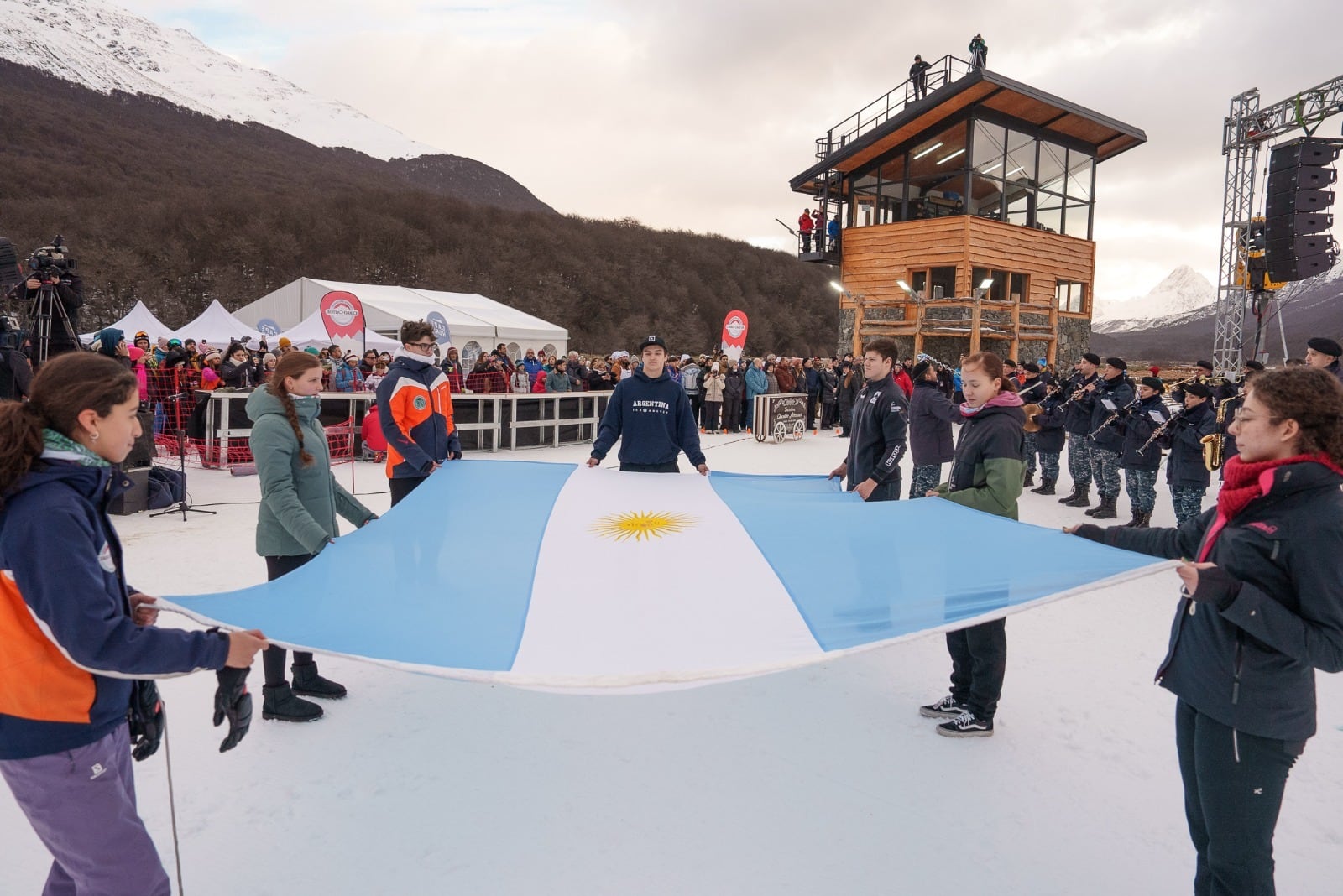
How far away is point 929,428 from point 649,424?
3.24 meters

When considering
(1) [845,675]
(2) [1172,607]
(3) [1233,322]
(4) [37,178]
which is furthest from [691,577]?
(4) [37,178]

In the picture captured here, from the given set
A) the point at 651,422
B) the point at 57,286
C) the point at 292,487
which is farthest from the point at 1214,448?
the point at 57,286

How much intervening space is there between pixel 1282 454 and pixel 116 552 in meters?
2.91

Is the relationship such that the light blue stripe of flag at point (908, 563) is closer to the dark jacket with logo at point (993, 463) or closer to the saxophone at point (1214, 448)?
the dark jacket with logo at point (993, 463)

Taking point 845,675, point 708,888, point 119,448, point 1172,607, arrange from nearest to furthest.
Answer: point 119,448, point 708,888, point 845,675, point 1172,607

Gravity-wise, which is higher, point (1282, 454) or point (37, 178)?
point (37, 178)

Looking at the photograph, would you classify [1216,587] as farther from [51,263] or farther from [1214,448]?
[51,263]

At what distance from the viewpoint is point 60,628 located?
157cm

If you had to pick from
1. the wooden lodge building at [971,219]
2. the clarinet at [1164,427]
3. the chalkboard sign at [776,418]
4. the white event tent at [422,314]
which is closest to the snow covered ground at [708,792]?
the clarinet at [1164,427]

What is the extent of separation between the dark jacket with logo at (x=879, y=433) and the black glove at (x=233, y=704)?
360 cm

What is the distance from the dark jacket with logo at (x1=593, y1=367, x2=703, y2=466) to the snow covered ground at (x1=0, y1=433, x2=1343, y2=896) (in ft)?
4.21

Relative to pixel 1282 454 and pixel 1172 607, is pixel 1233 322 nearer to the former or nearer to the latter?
pixel 1172 607

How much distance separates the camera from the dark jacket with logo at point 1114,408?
8.01m

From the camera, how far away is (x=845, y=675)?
4.29m
